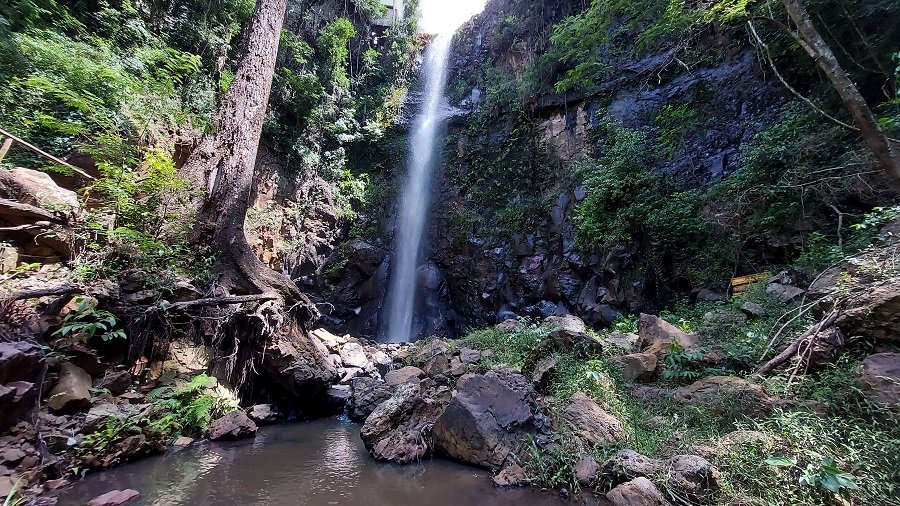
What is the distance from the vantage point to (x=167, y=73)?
316 inches

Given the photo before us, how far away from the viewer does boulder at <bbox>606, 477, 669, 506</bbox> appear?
2.91 m

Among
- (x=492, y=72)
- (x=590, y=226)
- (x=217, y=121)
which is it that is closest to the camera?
(x=217, y=121)

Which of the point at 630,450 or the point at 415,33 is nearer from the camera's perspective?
the point at 630,450

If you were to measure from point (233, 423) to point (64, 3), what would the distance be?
9060 mm

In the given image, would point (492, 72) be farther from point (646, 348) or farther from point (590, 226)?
point (646, 348)

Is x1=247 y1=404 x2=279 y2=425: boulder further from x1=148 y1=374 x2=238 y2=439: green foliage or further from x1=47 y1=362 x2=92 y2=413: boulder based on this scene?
x1=47 y1=362 x2=92 y2=413: boulder

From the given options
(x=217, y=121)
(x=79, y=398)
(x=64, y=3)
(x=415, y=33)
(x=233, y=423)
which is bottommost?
(x=233, y=423)

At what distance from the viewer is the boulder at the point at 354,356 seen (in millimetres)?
8059

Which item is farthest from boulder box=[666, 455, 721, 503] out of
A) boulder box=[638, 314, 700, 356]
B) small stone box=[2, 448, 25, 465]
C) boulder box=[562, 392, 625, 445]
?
small stone box=[2, 448, 25, 465]

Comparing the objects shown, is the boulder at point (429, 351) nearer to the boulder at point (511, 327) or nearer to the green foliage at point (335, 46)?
the boulder at point (511, 327)

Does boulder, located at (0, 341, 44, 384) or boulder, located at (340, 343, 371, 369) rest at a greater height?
boulder, located at (0, 341, 44, 384)

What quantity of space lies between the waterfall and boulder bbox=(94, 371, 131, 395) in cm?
807

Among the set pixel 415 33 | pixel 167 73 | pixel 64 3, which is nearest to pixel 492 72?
pixel 415 33

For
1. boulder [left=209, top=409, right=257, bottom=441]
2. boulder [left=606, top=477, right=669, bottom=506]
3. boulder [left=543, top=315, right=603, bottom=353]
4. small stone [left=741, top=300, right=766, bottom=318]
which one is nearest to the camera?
boulder [left=606, top=477, right=669, bottom=506]
